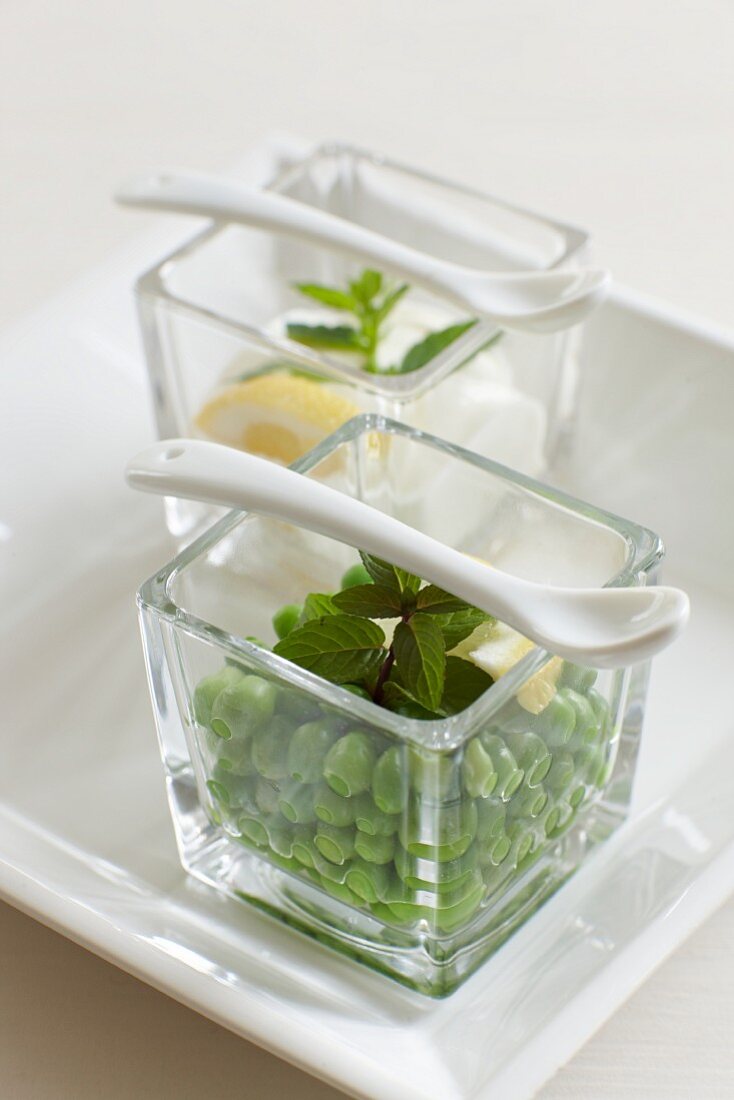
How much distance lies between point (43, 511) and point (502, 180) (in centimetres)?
65

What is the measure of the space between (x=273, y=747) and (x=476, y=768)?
0.08 m

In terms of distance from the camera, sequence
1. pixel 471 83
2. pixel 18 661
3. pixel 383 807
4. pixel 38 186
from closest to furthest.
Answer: pixel 383 807, pixel 18 661, pixel 38 186, pixel 471 83

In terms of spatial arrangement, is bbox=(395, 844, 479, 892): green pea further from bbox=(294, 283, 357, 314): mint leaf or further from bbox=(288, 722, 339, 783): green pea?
bbox=(294, 283, 357, 314): mint leaf

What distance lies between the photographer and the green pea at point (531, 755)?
2.08ft

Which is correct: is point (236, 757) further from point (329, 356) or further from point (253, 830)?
point (329, 356)

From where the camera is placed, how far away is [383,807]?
24.8 inches

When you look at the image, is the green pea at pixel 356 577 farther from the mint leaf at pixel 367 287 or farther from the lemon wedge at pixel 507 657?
the mint leaf at pixel 367 287

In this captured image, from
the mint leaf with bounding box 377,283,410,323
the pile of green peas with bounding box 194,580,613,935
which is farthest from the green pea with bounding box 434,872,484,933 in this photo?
the mint leaf with bounding box 377,283,410,323

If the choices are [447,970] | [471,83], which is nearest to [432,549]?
[447,970]

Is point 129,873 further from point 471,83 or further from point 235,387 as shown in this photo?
point 471,83

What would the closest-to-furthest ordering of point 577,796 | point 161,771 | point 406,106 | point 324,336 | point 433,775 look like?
1. point 433,775
2. point 577,796
3. point 161,771
4. point 324,336
5. point 406,106

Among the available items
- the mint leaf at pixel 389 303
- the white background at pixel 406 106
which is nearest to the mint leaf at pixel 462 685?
the mint leaf at pixel 389 303

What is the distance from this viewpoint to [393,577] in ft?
2.24

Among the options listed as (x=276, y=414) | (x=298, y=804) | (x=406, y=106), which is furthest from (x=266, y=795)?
(x=406, y=106)
